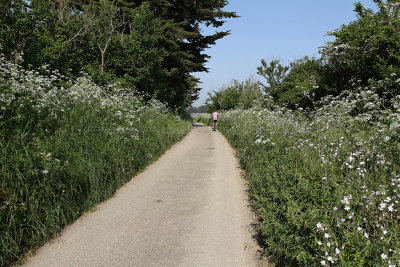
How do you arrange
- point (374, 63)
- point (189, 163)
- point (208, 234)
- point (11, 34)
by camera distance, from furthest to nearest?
point (11, 34)
point (189, 163)
point (374, 63)
point (208, 234)

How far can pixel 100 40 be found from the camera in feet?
46.9

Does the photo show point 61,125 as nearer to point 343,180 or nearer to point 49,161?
point 49,161

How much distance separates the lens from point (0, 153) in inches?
133

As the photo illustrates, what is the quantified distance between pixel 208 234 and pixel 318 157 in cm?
237

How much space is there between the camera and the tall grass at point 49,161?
128 inches

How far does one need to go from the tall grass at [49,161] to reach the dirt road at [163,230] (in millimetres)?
303

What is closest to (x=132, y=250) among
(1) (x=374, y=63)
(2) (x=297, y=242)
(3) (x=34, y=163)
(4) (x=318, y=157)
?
(3) (x=34, y=163)

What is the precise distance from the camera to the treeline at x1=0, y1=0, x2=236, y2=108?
1073cm

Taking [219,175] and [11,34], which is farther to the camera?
[11,34]

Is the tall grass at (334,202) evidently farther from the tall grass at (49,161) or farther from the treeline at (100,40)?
the treeline at (100,40)

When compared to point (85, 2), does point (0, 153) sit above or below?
below

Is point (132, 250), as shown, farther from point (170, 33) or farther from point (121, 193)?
point (170, 33)

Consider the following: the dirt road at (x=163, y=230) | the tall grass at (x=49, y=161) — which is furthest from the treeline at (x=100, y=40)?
the dirt road at (x=163, y=230)

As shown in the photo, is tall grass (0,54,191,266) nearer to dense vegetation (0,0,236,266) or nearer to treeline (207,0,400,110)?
dense vegetation (0,0,236,266)
